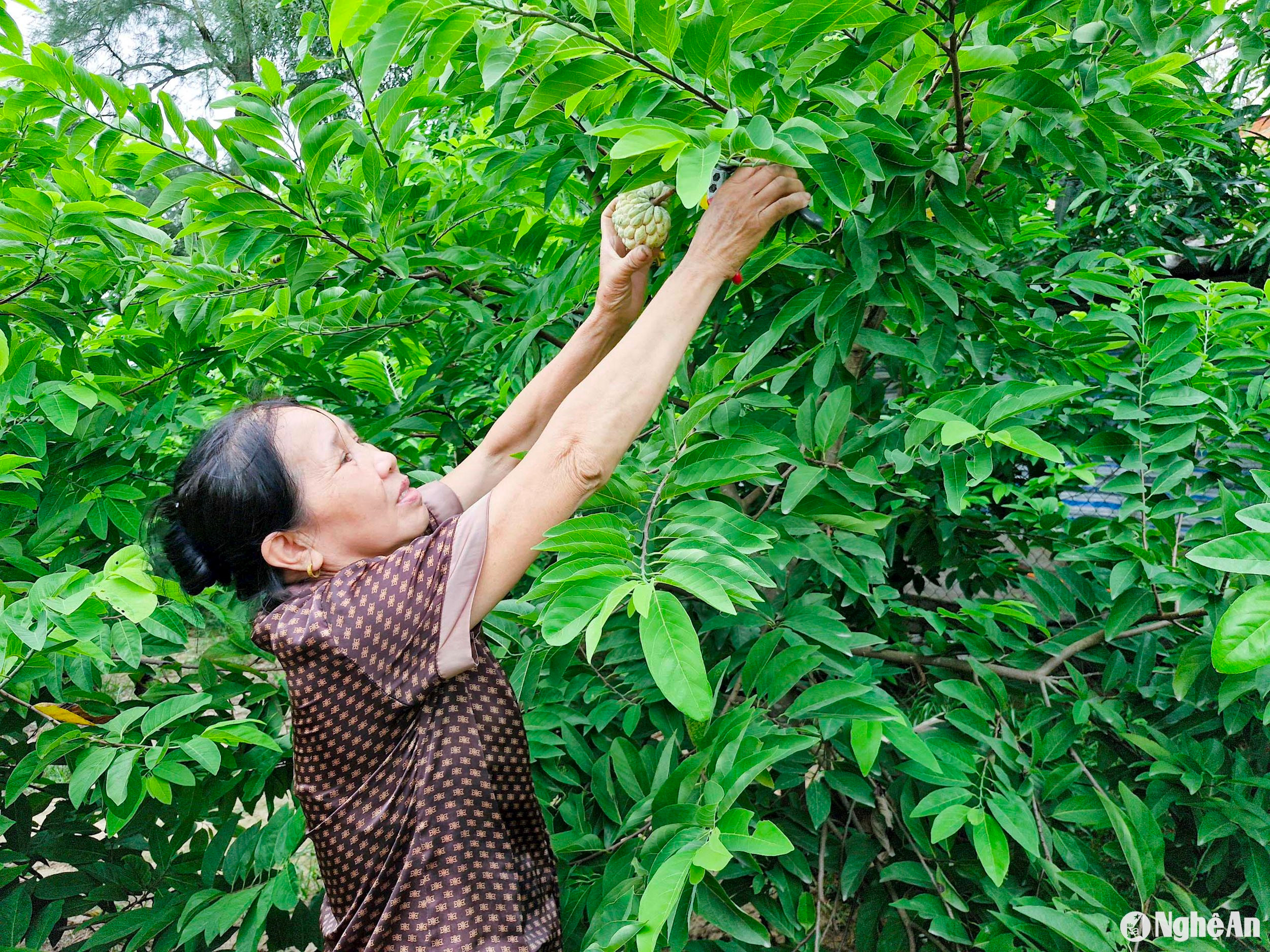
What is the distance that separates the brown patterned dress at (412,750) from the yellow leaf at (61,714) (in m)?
0.52

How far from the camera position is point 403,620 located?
1254 mm

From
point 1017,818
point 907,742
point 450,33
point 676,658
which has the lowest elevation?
point 1017,818

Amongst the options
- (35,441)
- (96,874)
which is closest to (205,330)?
(35,441)

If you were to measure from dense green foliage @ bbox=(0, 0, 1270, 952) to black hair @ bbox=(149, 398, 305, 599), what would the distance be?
4.1 inches

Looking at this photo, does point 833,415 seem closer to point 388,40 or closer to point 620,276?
point 620,276

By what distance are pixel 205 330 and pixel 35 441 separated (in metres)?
0.44

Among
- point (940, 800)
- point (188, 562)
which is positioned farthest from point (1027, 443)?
point (188, 562)

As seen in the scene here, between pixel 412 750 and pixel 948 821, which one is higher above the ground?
pixel 412 750

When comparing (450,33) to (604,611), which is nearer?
(604,611)

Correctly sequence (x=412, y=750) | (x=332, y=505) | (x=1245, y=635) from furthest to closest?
(x=332, y=505) → (x=412, y=750) → (x=1245, y=635)

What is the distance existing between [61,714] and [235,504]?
59 centimetres

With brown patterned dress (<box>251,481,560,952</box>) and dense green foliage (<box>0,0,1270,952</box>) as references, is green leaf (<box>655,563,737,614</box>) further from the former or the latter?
brown patterned dress (<box>251,481,560,952</box>)

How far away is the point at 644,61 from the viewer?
1135mm

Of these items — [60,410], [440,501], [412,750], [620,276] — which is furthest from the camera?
[60,410]
